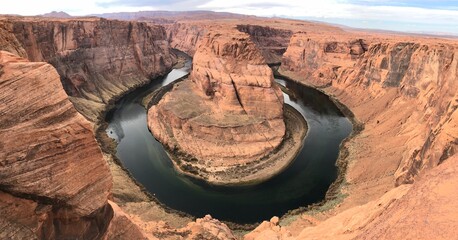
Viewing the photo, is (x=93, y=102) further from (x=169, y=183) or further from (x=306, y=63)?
(x=306, y=63)

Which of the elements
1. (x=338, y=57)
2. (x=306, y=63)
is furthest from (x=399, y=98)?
(x=306, y=63)

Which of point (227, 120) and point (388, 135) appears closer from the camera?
point (227, 120)

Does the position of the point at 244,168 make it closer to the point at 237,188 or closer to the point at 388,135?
the point at 237,188

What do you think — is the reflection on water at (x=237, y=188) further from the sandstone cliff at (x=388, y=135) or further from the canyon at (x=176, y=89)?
the sandstone cliff at (x=388, y=135)

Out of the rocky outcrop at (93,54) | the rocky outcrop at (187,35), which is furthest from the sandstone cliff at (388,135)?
the rocky outcrop at (187,35)

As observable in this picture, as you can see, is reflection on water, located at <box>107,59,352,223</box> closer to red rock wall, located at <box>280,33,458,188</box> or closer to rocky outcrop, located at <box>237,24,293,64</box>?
red rock wall, located at <box>280,33,458,188</box>

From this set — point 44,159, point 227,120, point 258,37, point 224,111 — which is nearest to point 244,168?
point 227,120
